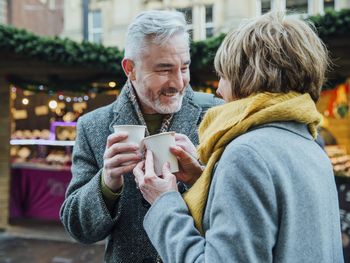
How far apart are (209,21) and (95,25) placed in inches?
164

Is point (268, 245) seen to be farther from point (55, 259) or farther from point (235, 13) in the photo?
point (235, 13)

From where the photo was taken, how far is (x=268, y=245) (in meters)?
1.10

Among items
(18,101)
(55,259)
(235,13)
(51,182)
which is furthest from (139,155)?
(235,13)

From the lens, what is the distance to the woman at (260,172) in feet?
3.63

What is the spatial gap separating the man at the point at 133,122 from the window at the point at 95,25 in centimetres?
1323

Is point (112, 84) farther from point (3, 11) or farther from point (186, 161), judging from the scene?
point (3, 11)

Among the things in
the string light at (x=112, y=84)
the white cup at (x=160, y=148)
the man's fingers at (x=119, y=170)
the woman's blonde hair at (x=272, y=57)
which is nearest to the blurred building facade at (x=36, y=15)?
the string light at (x=112, y=84)

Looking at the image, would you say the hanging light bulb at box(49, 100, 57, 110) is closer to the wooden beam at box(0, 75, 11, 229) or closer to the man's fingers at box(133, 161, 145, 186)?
the wooden beam at box(0, 75, 11, 229)

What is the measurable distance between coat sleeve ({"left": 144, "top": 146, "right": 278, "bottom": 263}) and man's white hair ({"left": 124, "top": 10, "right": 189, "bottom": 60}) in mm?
753

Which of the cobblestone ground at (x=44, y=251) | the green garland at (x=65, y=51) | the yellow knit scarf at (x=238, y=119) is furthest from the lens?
the cobblestone ground at (x=44, y=251)

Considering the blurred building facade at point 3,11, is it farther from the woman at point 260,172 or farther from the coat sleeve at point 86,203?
the woman at point 260,172

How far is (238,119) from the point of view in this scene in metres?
1.21

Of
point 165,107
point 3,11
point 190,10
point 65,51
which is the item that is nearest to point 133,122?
point 165,107

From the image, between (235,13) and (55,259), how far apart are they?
8.39 m
